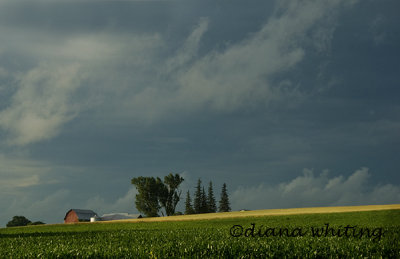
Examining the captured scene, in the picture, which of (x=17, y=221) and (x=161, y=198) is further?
(x=17, y=221)

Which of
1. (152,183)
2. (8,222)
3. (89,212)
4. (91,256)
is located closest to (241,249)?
(91,256)

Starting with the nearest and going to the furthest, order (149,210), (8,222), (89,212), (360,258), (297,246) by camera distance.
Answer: (360,258), (297,246), (149,210), (89,212), (8,222)

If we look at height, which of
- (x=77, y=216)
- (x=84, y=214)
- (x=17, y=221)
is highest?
(x=84, y=214)

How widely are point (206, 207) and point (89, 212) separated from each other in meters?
46.1

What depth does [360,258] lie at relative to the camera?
13.0 meters

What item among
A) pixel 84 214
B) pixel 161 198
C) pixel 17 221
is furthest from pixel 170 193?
pixel 17 221

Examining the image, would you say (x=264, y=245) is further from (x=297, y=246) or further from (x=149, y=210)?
(x=149, y=210)

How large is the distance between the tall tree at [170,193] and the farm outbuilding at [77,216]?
30.6 m

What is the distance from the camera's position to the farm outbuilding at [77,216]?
439 ft

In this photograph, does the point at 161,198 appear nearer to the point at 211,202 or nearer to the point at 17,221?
the point at 211,202

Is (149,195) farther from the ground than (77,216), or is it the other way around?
(149,195)

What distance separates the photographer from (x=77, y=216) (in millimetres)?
133750

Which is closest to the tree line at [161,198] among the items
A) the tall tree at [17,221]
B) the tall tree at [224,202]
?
the tall tree at [224,202]

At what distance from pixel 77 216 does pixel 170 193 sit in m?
35.2
